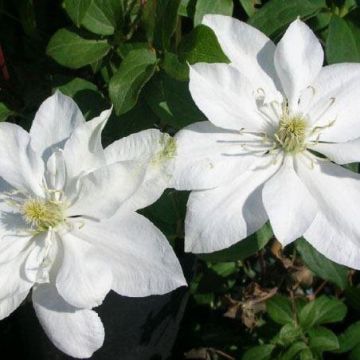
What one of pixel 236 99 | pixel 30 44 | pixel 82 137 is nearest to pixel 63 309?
pixel 82 137

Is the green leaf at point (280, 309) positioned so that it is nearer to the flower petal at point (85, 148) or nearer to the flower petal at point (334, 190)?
the flower petal at point (334, 190)

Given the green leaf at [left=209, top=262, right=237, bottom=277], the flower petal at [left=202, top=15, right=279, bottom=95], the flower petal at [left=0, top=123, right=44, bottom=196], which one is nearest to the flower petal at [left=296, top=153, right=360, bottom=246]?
the flower petal at [left=202, top=15, right=279, bottom=95]

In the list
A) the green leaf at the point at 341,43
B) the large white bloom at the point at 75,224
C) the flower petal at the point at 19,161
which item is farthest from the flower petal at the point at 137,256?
the green leaf at the point at 341,43

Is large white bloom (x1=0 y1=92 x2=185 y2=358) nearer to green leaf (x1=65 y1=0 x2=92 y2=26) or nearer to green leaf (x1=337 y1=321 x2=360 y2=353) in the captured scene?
green leaf (x1=65 y1=0 x2=92 y2=26)

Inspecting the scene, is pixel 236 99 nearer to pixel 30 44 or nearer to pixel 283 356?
pixel 30 44

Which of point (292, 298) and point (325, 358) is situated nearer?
point (292, 298)

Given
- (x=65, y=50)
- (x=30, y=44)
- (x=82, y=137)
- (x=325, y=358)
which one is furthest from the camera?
(x=325, y=358)
